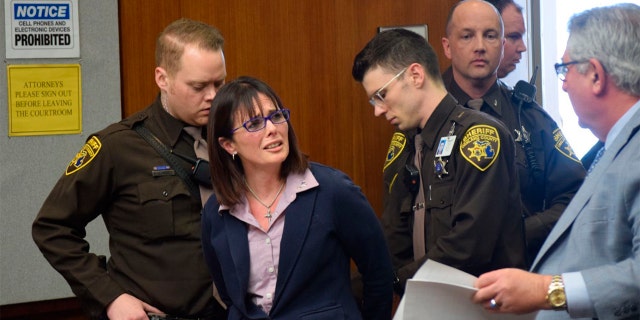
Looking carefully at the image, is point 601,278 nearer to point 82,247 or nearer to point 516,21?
point 82,247

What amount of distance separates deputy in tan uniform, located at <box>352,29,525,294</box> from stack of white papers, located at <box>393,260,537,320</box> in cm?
62

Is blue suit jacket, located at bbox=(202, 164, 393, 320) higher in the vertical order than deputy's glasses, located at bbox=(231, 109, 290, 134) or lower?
lower

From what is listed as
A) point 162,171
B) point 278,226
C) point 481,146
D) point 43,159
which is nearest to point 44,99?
point 43,159

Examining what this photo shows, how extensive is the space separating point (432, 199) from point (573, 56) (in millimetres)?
864

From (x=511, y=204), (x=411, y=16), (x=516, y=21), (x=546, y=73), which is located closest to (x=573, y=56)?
(x=511, y=204)

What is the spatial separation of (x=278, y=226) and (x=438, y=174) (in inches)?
25.2

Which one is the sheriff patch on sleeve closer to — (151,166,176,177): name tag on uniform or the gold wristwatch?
the gold wristwatch

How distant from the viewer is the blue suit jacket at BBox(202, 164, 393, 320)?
2322mm

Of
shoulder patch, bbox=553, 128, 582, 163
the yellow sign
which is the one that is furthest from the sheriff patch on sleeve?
the yellow sign

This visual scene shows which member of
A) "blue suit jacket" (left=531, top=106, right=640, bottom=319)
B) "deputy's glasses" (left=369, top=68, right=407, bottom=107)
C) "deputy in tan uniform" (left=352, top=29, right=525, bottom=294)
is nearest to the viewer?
"blue suit jacket" (left=531, top=106, right=640, bottom=319)

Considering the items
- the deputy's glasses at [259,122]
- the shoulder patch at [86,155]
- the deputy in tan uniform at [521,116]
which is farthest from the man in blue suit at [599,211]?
the shoulder patch at [86,155]

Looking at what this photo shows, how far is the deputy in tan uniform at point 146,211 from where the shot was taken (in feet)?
8.82

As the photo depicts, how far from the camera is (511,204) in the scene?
2.68 metres

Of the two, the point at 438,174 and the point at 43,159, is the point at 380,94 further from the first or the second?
the point at 43,159
